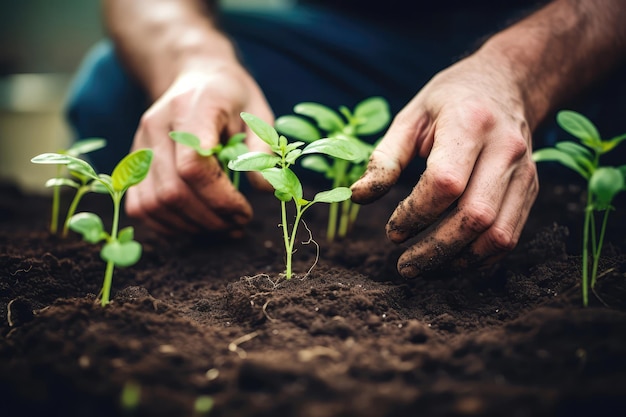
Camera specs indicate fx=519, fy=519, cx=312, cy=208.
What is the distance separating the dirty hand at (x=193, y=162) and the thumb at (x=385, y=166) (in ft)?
1.17

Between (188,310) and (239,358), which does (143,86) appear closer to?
(188,310)

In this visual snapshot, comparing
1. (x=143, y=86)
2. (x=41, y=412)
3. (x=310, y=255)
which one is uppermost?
(x=143, y=86)

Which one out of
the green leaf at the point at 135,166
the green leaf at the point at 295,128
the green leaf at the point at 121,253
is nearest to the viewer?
the green leaf at the point at 121,253

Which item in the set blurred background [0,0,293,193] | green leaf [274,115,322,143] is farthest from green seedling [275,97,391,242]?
blurred background [0,0,293,193]

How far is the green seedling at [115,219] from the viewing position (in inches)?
34.0

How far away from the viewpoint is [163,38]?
202 cm

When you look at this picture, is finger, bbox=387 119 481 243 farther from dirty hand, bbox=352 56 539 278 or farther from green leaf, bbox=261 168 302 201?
green leaf, bbox=261 168 302 201

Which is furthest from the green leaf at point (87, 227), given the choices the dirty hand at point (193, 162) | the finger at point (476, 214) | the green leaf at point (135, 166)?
the finger at point (476, 214)

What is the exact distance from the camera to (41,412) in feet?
2.46

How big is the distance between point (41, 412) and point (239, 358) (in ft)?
0.96

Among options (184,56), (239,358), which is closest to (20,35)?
(184,56)

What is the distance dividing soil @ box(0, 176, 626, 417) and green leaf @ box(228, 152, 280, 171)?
26cm

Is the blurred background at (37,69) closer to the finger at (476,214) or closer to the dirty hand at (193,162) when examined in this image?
the dirty hand at (193,162)

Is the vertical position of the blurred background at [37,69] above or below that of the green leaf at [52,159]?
below
